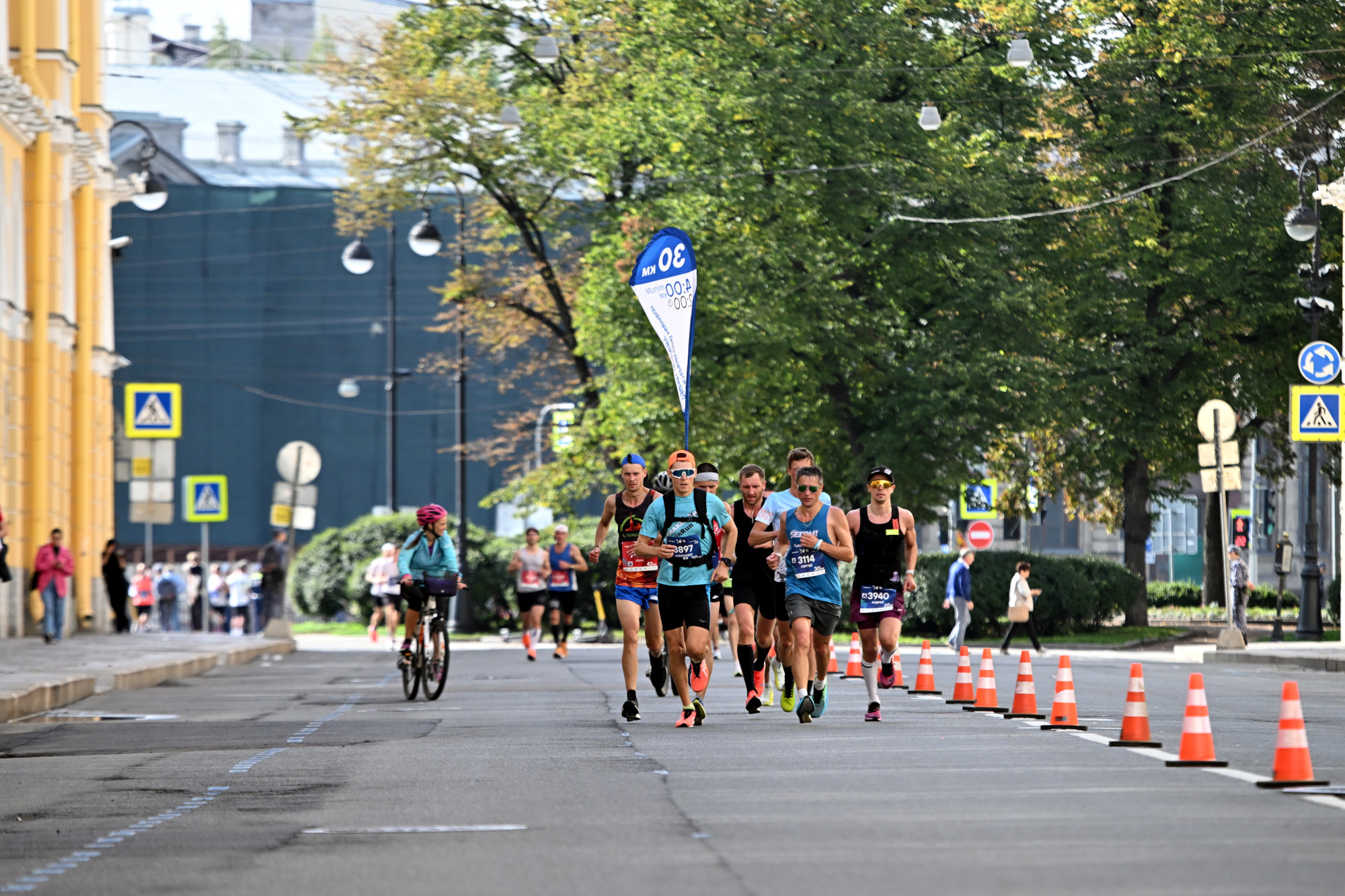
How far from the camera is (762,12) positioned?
37.2 metres

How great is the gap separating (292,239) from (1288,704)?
68431 mm

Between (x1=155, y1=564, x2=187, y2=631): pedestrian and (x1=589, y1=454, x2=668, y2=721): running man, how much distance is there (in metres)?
33.6

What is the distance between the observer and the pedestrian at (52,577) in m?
32.5

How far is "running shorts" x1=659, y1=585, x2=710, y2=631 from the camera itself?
15.3 m

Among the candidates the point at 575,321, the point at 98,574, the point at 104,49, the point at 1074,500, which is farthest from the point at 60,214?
the point at 1074,500

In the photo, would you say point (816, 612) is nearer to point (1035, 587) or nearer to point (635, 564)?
point (635, 564)

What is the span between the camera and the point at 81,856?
8.60 metres

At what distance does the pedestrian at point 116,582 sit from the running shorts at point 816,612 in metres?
25.1

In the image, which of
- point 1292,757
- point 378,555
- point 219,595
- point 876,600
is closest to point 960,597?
point 876,600

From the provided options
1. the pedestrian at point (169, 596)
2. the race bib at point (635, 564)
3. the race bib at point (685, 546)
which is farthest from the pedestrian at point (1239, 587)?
the race bib at point (685, 546)

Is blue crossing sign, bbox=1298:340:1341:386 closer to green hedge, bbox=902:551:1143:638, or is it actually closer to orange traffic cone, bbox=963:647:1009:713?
green hedge, bbox=902:551:1143:638

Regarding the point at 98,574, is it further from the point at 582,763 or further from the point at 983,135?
the point at 582,763

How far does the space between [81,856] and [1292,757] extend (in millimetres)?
5640

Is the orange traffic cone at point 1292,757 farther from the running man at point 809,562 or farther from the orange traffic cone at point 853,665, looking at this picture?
the orange traffic cone at point 853,665
